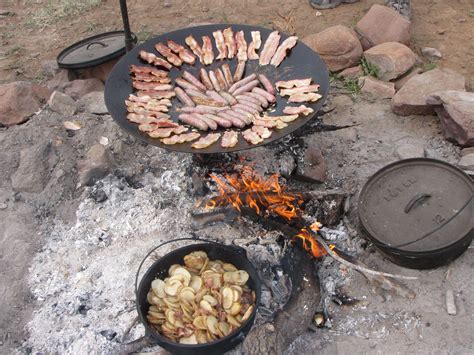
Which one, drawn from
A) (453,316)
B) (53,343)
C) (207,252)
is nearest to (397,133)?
(453,316)

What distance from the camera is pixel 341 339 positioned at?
3.28 metres

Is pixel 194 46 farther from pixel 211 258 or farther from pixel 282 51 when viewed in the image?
pixel 211 258

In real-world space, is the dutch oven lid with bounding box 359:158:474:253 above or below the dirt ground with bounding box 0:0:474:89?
above

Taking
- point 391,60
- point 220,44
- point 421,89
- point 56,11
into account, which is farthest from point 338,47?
point 56,11

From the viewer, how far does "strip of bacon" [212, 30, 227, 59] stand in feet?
15.2

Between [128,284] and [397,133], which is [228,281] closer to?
[128,284]

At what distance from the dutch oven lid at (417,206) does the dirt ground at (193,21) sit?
277 centimetres

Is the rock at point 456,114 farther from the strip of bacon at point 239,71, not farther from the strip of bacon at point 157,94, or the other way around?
the strip of bacon at point 157,94

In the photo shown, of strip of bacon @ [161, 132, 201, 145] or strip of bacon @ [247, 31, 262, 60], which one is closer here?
strip of bacon @ [161, 132, 201, 145]

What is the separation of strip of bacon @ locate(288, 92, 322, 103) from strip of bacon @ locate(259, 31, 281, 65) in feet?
2.15

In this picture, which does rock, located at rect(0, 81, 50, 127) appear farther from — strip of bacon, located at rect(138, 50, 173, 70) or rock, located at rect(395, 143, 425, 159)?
rock, located at rect(395, 143, 425, 159)

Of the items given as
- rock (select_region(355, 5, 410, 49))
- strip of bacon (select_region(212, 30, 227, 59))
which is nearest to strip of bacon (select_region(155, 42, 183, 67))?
strip of bacon (select_region(212, 30, 227, 59))

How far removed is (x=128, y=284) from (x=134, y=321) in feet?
1.13

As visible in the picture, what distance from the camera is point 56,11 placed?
25.5 ft
